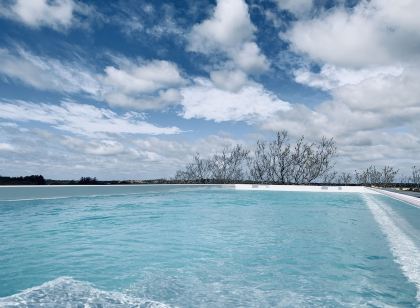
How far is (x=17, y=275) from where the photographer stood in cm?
410

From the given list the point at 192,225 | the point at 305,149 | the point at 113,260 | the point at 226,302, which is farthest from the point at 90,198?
the point at 305,149

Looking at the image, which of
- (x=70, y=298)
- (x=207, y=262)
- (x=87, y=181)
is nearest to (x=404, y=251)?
(x=207, y=262)

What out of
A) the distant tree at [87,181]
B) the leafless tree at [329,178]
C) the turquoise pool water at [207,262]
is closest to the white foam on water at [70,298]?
the turquoise pool water at [207,262]

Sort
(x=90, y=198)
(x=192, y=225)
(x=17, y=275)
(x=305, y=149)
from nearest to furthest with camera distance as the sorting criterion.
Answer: (x=17, y=275) < (x=192, y=225) < (x=90, y=198) < (x=305, y=149)

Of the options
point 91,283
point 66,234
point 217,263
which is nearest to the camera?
point 91,283

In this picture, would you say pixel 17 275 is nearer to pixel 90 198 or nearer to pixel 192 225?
pixel 192 225

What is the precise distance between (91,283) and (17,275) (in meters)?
1.04

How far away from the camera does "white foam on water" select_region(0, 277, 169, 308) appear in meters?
3.16

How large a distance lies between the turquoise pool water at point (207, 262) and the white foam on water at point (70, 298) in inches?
0.4

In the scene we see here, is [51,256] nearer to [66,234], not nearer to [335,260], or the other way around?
[66,234]

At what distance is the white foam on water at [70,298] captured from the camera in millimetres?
3162

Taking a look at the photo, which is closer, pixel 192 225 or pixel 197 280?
pixel 197 280

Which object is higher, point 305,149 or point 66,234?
point 305,149

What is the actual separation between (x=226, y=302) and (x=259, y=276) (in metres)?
0.96
